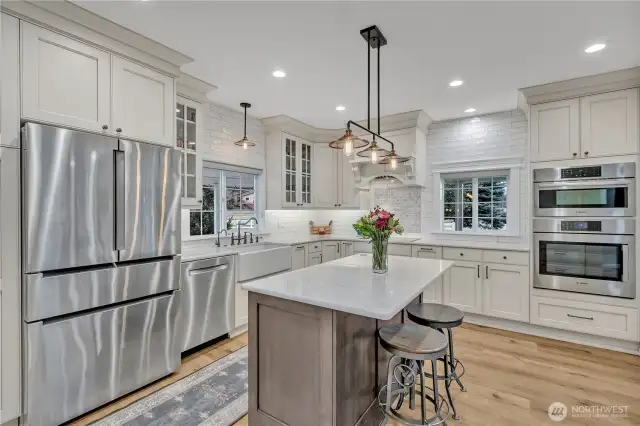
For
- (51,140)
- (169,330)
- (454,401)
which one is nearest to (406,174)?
(454,401)

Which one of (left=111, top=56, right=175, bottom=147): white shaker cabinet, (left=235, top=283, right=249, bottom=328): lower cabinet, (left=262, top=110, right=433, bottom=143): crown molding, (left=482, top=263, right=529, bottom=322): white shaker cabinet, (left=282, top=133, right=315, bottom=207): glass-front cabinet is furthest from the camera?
(left=282, top=133, right=315, bottom=207): glass-front cabinet

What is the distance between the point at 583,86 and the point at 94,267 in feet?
15.6

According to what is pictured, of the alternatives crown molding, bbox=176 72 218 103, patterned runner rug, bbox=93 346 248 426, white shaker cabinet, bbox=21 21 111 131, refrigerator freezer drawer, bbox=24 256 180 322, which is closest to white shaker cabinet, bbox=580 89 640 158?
crown molding, bbox=176 72 218 103

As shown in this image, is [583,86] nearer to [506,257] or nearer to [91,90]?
[506,257]

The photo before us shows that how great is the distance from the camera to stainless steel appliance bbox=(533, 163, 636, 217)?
314cm

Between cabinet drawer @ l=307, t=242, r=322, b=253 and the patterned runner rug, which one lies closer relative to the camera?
the patterned runner rug

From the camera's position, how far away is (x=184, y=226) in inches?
145

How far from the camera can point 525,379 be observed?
267 cm

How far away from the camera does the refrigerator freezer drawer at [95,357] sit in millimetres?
1951

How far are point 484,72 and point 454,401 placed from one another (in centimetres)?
295

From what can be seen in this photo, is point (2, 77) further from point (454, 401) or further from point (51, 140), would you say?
point (454, 401)

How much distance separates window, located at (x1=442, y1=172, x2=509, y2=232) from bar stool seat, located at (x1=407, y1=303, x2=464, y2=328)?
259cm

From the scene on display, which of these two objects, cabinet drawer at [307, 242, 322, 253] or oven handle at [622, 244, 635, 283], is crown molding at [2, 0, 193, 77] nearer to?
cabinet drawer at [307, 242, 322, 253]

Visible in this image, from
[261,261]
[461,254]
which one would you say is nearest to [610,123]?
[461,254]
